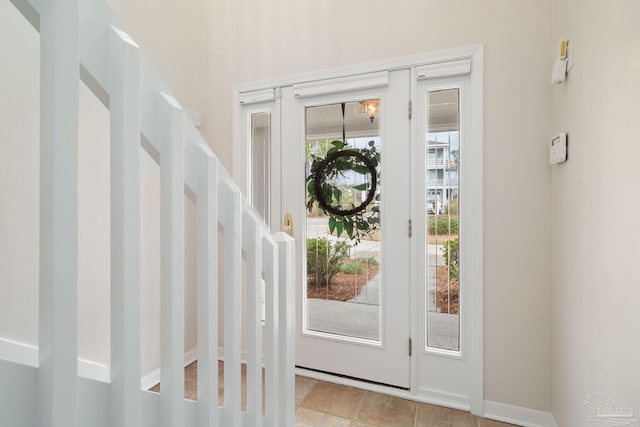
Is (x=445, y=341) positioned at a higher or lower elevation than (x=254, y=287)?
lower

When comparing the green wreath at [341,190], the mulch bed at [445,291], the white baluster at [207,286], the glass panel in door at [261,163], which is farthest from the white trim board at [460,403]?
the white baluster at [207,286]

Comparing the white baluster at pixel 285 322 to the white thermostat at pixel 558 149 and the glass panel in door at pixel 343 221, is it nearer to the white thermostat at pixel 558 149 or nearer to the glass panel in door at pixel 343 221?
the glass panel in door at pixel 343 221

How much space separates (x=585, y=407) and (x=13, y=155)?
274cm

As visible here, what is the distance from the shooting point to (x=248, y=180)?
2.46 meters

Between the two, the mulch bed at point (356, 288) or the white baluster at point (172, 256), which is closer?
the white baluster at point (172, 256)

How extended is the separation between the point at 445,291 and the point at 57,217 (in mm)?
1971

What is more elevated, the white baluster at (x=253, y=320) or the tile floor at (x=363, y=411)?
the white baluster at (x=253, y=320)

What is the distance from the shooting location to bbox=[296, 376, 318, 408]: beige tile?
6.67ft

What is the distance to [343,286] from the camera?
2.24 metres

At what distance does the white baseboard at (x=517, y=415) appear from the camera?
1.73 metres

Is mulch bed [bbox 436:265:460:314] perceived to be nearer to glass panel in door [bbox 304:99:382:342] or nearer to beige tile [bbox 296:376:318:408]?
glass panel in door [bbox 304:99:382:342]

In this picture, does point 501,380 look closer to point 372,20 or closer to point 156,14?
point 372,20

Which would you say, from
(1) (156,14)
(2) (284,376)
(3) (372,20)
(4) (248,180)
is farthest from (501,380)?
(1) (156,14)

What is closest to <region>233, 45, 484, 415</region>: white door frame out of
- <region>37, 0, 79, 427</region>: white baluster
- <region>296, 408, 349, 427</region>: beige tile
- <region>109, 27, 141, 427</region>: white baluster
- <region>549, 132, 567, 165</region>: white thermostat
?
<region>549, 132, 567, 165</region>: white thermostat
